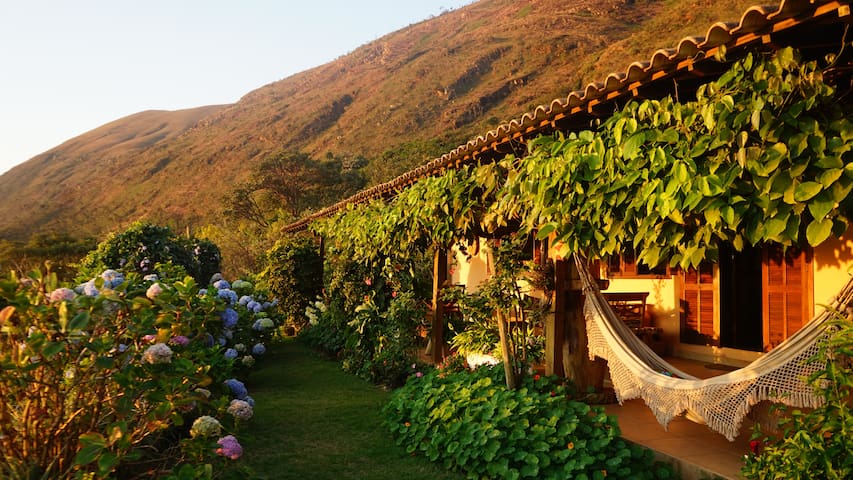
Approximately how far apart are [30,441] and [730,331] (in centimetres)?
649

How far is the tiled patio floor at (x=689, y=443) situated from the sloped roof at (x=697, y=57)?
2090 mm

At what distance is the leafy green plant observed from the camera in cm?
248

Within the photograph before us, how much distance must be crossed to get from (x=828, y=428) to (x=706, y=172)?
1203 mm

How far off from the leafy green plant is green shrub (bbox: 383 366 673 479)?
1019 millimetres

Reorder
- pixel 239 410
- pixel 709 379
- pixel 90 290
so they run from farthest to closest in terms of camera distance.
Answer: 1. pixel 239 410
2. pixel 709 379
3. pixel 90 290

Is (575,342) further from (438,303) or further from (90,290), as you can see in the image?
(90,290)

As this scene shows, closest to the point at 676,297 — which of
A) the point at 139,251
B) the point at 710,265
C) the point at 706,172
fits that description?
the point at 710,265

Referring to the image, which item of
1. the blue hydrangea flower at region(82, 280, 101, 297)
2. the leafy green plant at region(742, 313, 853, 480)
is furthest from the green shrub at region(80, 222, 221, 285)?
the leafy green plant at region(742, 313, 853, 480)

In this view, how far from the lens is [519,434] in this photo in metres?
3.87

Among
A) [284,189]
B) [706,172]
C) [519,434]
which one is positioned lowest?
[519,434]

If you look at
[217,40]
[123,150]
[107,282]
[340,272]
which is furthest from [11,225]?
[107,282]

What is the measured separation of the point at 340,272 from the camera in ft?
29.0

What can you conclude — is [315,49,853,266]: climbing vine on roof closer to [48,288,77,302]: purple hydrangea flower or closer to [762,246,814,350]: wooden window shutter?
[48,288,77,302]: purple hydrangea flower

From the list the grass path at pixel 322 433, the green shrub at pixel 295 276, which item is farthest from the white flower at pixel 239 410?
the green shrub at pixel 295 276
